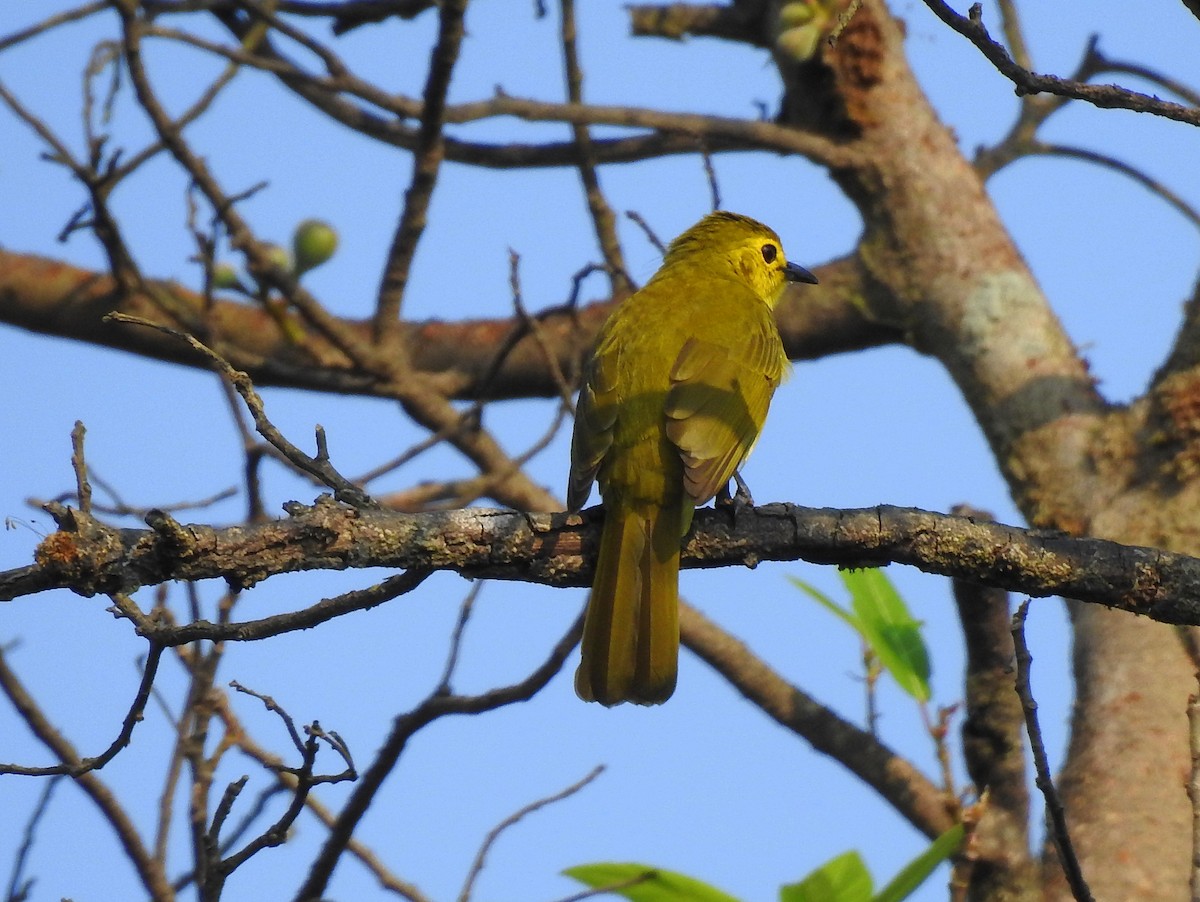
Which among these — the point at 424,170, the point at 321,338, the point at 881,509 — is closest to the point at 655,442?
the point at 881,509

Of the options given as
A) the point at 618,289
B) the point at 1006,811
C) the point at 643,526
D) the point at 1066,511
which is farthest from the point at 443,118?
the point at 1006,811

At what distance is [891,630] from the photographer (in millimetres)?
4910

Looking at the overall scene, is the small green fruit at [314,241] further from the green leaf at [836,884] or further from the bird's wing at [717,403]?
the green leaf at [836,884]

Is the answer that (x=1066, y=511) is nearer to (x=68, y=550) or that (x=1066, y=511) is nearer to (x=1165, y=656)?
(x=1165, y=656)

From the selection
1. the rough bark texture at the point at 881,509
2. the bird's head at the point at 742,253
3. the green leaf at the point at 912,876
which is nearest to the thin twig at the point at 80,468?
the rough bark texture at the point at 881,509

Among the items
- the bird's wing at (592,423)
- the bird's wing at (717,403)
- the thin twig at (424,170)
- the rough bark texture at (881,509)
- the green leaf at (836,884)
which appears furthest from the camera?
the thin twig at (424,170)

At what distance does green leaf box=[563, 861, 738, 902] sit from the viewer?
12.4 ft

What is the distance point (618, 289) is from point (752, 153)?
94 cm

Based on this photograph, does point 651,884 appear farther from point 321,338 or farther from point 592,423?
point 321,338

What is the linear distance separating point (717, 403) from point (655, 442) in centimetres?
29

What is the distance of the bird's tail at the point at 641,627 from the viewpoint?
3998 mm

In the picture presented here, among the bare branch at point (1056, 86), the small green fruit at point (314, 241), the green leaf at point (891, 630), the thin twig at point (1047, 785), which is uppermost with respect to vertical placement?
the small green fruit at point (314, 241)

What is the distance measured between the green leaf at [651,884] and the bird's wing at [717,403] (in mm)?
958

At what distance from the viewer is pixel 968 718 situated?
16.5ft
